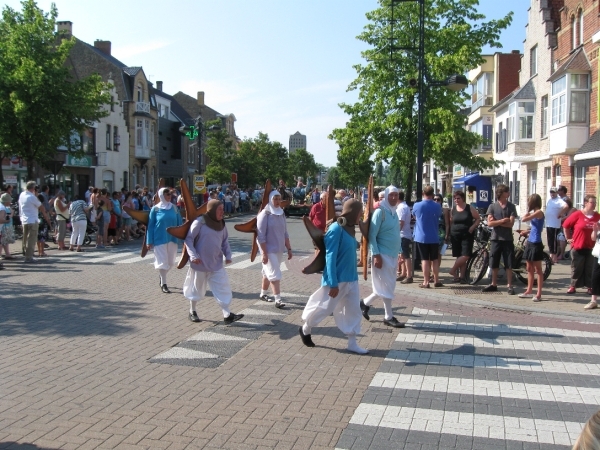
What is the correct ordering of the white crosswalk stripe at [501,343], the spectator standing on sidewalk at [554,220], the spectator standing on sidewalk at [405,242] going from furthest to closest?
the spectator standing on sidewalk at [554,220] < the spectator standing on sidewalk at [405,242] < the white crosswalk stripe at [501,343]

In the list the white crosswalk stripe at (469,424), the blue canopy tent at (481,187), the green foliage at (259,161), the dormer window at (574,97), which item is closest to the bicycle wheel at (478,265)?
the white crosswalk stripe at (469,424)

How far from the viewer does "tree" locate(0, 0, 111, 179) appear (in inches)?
893

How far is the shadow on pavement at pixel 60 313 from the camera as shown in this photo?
8.28 meters

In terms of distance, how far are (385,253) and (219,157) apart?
154 feet

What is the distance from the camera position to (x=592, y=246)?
35.1 ft

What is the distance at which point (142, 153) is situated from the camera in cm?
5269

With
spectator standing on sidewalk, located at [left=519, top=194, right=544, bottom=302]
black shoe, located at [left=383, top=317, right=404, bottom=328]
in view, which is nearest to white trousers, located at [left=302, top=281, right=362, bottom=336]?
black shoe, located at [left=383, top=317, right=404, bottom=328]

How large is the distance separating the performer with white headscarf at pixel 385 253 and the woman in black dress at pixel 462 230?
3.84 meters

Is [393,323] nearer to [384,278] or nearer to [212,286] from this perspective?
[384,278]

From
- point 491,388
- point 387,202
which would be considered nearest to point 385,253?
point 387,202

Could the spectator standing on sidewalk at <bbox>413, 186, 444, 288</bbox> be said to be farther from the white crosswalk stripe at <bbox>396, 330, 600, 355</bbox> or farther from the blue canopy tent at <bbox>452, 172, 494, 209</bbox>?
the blue canopy tent at <bbox>452, 172, 494, 209</bbox>

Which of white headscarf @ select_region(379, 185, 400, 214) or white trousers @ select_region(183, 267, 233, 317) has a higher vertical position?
white headscarf @ select_region(379, 185, 400, 214)

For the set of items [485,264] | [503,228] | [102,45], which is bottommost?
[485,264]

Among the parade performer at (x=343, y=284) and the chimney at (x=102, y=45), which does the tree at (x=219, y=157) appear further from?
the parade performer at (x=343, y=284)
